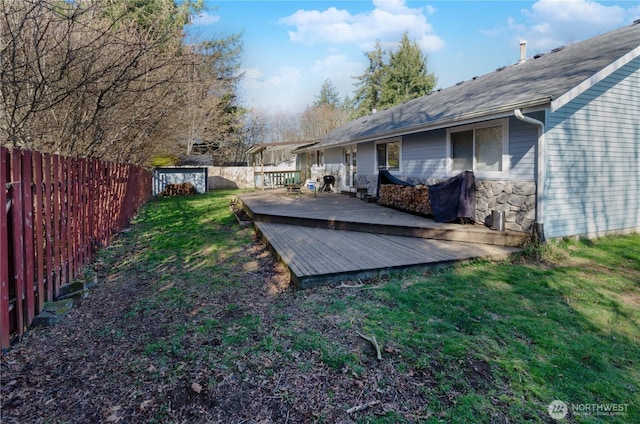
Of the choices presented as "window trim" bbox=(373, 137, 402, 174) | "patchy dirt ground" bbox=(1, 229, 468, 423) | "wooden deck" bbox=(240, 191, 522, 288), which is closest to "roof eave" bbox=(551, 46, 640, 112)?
"wooden deck" bbox=(240, 191, 522, 288)

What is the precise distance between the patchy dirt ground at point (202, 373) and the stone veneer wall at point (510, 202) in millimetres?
4539

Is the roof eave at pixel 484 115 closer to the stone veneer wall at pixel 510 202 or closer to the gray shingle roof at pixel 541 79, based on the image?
the gray shingle roof at pixel 541 79

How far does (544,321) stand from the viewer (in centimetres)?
358

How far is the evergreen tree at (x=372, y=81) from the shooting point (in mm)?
31891

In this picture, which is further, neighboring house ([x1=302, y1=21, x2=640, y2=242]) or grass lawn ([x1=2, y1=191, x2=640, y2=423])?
neighboring house ([x1=302, y1=21, x2=640, y2=242])

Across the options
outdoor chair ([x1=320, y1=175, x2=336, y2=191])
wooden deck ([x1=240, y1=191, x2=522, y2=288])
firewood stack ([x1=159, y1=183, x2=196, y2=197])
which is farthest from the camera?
firewood stack ([x1=159, y1=183, x2=196, y2=197])

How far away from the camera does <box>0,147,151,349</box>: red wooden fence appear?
9.68 feet

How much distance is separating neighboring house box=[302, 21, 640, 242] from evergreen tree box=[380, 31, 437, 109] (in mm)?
22354

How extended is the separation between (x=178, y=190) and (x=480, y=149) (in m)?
15.5

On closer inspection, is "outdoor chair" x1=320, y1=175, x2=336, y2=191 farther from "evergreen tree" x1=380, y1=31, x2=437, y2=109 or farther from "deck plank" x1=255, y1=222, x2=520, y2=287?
"evergreen tree" x1=380, y1=31, x2=437, y2=109

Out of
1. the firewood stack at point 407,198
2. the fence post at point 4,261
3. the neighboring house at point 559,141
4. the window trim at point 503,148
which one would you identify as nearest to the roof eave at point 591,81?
the neighboring house at point 559,141

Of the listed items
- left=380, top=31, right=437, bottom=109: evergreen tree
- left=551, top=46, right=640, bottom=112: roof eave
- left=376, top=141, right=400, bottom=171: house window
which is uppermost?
left=380, top=31, right=437, bottom=109: evergreen tree

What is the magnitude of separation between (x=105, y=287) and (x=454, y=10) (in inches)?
618

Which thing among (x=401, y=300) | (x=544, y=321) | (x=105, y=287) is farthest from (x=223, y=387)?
(x=544, y=321)
